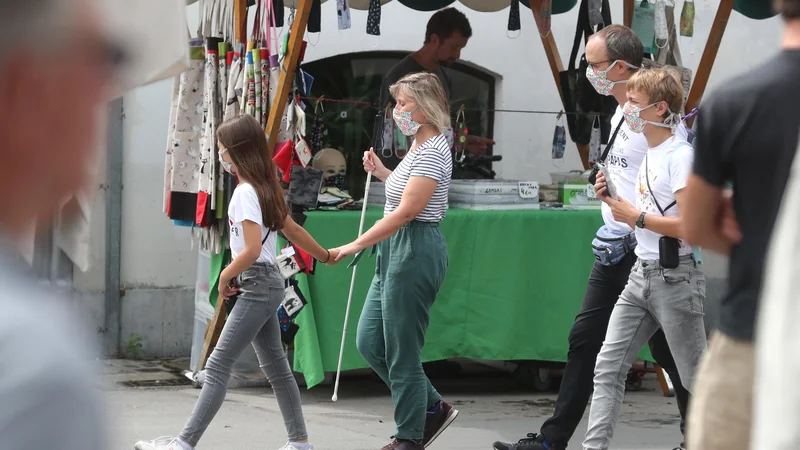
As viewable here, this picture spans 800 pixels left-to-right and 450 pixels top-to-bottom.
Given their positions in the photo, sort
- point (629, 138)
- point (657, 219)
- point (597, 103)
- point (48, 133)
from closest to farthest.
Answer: point (48, 133) < point (657, 219) < point (629, 138) < point (597, 103)

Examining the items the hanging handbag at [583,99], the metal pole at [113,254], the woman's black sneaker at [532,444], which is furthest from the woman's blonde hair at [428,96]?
the metal pole at [113,254]

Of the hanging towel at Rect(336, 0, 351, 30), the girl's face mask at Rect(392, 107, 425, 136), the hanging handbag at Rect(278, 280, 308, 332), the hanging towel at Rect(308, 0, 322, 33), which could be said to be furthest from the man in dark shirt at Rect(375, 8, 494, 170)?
the girl's face mask at Rect(392, 107, 425, 136)

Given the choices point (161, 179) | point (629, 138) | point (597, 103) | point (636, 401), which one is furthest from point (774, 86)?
point (161, 179)

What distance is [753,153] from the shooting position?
2.45 metres

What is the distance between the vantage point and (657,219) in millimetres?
4328

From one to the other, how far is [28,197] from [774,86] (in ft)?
6.26

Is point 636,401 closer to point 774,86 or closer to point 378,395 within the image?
point 378,395

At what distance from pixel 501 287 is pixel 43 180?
20.6ft

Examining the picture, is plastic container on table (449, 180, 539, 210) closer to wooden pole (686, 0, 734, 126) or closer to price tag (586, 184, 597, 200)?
price tag (586, 184, 597, 200)

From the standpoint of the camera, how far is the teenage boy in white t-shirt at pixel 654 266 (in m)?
4.40

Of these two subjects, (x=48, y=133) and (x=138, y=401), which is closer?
(x=48, y=133)

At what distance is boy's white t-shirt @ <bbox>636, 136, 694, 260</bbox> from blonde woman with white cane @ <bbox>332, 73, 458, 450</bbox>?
3.29ft

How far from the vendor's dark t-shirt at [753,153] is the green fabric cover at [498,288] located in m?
4.37

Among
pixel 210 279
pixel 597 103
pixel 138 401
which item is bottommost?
pixel 138 401
